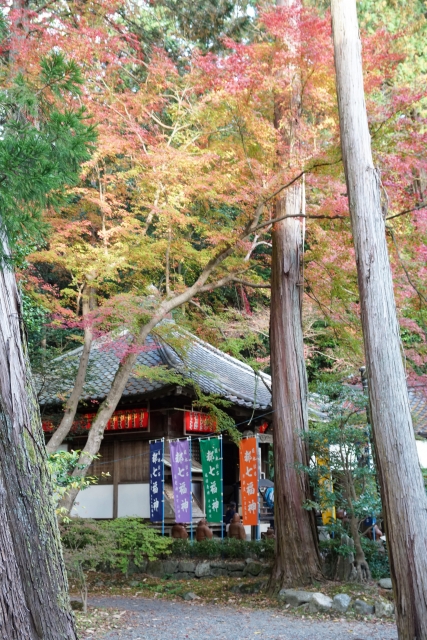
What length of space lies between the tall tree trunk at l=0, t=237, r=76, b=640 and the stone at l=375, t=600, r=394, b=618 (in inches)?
190

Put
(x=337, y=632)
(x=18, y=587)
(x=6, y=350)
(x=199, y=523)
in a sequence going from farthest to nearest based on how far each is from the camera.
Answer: (x=199, y=523)
(x=337, y=632)
(x=6, y=350)
(x=18, y=587)

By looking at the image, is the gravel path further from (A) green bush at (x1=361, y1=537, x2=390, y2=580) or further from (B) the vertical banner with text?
(B) the vertical banner with text

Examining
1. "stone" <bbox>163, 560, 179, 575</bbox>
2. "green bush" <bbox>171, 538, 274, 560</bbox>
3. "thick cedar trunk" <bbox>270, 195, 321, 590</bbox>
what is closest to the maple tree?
"thick cedar trunk" <bbox>270, 195, 321, 590</bbox>

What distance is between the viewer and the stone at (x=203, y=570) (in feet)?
38.4

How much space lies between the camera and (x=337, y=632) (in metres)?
7.12

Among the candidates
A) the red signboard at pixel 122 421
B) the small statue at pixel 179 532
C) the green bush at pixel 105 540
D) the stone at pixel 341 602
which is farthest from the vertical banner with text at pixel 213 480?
the stone at pixel 341 602

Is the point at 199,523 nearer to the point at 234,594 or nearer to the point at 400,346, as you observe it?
the point at 234,594

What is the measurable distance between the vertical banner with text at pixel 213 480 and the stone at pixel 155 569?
4.38ft

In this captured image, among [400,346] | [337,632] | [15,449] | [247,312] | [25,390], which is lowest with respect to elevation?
[337,632]

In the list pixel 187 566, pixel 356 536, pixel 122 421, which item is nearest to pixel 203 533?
pixel 187 566

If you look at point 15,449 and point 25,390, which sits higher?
point 25,390

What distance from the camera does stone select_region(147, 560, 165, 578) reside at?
12.1 m

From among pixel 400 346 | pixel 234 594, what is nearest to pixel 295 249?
pixel 400 346

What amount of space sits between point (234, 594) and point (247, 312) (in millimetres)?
9775
